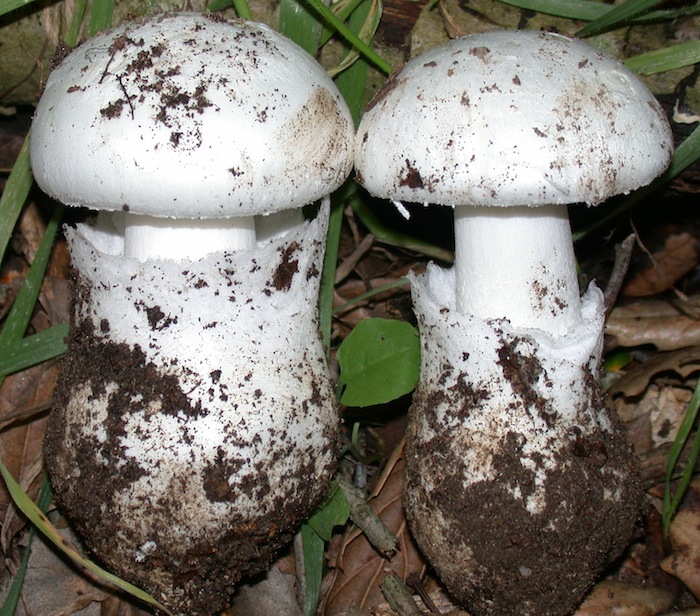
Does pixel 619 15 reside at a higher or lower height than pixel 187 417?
higher

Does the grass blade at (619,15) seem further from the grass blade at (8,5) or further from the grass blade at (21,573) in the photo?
the grass blade at (21,573)

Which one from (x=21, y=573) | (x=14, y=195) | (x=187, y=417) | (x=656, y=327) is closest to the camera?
(x=187, y=417)

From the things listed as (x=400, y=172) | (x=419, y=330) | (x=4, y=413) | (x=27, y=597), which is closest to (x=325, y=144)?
(x=400, y=172)

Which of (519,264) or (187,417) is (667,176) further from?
(187,417)

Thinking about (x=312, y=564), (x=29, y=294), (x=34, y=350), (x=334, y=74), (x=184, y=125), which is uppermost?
(x=184, y=125)

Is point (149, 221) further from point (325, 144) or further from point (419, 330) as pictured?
point (419, 330)

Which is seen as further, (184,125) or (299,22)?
(299,22)

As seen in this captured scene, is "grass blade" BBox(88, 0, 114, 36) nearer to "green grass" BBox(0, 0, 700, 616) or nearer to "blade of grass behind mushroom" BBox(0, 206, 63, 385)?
"green grass" BBox(0, 0, 700, 616)

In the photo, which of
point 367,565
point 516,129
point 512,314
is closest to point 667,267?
point 512,314
